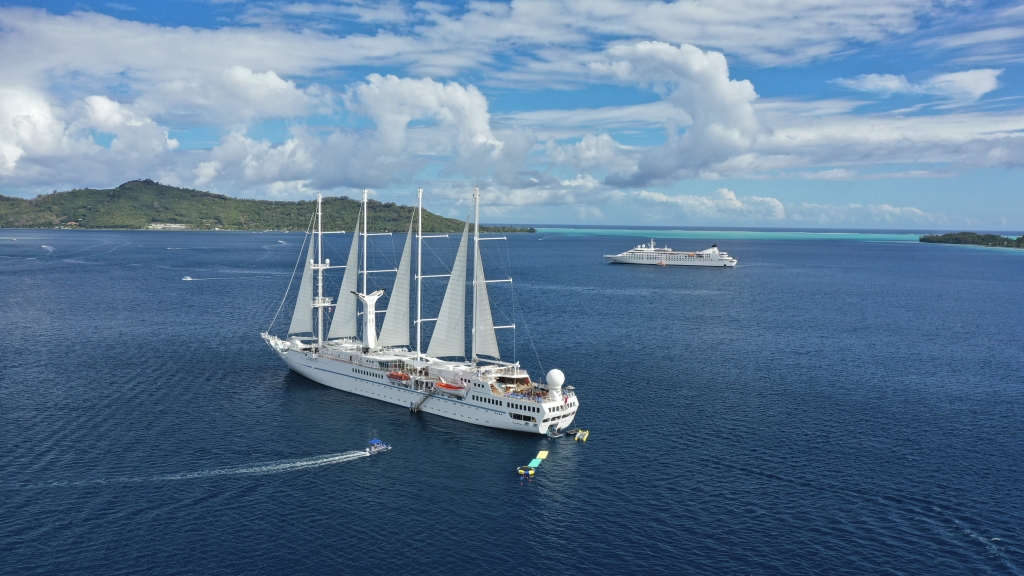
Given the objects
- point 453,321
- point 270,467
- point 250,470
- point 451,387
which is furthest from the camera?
point 453,321

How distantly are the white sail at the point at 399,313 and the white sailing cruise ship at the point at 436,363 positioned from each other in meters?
0.12

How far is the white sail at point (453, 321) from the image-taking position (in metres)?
78.9

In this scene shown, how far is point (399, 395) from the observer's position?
262ft

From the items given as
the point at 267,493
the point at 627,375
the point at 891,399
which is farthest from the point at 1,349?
the point at 891,399

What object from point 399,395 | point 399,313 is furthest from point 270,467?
point 399,313

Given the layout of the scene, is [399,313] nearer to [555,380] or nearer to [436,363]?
[436,363]

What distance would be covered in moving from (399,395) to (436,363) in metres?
5.91

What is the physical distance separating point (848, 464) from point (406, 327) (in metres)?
51.2

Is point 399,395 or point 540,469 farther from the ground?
point 399,395

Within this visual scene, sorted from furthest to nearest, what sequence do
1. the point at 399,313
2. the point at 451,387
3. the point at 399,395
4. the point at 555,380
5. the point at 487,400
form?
the point at 399,313 → the point at 399,395 → the point at 451,387 → the point at 487,400 → the point at 555,380

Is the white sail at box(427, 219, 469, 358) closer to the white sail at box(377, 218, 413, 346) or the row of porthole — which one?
the white sail at box(377, 218, 413, 346)

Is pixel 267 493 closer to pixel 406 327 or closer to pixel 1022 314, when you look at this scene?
pixel 406 327

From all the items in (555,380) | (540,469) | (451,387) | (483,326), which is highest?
(483,326)

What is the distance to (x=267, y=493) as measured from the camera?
181ft
